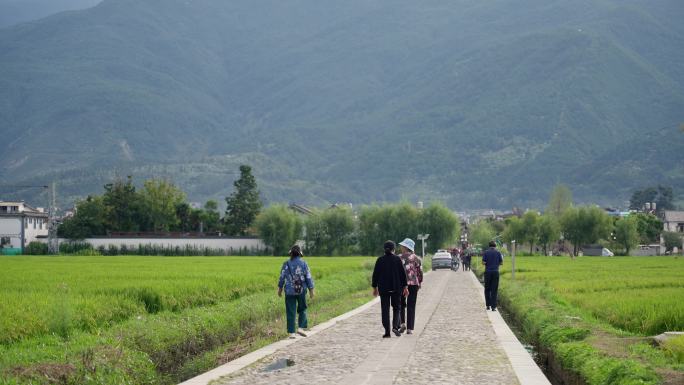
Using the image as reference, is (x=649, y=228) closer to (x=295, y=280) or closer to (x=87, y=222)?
(x=87, y=222)

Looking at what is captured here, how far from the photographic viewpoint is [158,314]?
20172 mm

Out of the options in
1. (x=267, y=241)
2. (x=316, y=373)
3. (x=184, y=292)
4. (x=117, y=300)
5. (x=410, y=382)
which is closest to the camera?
(x=410, y=382)

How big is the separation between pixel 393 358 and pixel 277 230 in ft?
314

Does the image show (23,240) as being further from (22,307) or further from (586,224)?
(22,307)

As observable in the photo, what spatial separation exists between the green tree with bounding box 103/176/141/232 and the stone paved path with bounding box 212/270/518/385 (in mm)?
97411

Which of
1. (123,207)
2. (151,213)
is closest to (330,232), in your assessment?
(151,213)

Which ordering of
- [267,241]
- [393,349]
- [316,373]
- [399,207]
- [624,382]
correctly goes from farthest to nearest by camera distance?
1. [399,207]
2. [267,241]
3. [393,349]
4. [316,373]
5. [624,382]

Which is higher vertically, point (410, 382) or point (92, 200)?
point (92, 200)

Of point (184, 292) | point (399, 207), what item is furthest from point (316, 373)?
point (399, 207)

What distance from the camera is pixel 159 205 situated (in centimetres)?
12062

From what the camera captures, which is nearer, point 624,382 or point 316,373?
point 624,382

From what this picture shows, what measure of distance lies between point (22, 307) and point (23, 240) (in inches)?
4090

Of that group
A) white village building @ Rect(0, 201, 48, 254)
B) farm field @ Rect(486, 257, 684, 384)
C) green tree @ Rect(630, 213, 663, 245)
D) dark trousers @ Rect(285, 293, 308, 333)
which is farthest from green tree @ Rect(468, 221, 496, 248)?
dark trousers @ Rect(285, 293, 308, 333)

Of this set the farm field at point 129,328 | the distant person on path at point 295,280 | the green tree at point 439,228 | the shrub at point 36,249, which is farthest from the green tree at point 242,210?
the distant person on path at point 295,280
